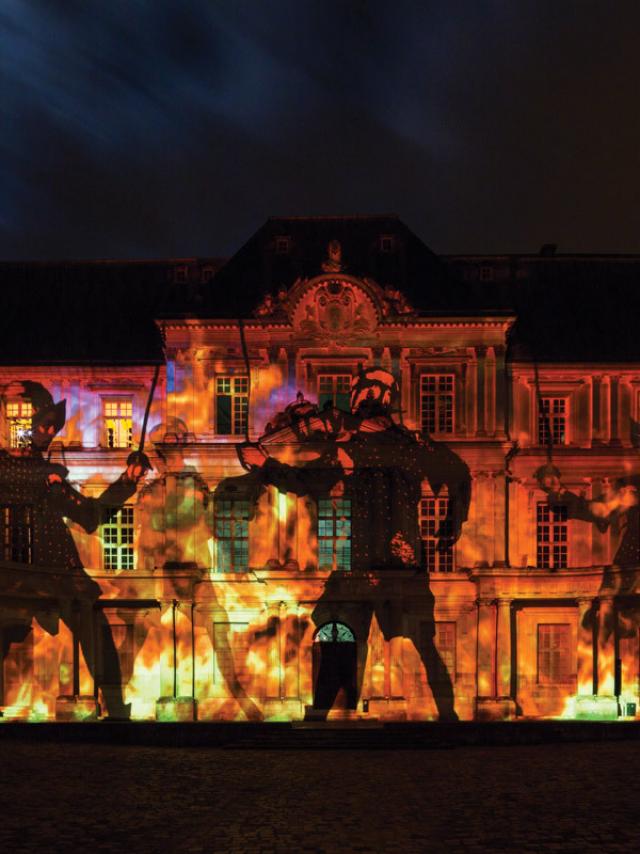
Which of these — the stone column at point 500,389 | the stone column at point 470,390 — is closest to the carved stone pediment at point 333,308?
the stone column at point 470,390

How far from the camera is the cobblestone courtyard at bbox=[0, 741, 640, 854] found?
1967cm

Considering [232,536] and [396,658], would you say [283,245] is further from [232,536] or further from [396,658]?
[396,658]

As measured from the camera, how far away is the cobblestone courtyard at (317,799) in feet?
64.5

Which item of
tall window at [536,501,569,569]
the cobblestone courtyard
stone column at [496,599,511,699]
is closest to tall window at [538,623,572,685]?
stone column at [496,599,511,699]

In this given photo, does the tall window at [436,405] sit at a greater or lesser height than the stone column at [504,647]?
greater

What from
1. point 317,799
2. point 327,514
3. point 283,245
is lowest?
point 317,799

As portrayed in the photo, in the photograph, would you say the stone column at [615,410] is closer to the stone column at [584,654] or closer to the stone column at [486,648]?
the stone column at [584,654]

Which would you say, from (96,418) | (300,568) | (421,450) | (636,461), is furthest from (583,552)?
(96,418)

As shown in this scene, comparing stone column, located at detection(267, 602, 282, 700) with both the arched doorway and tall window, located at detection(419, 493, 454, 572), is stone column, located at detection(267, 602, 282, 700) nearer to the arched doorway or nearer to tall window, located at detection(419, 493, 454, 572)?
the arched doorway

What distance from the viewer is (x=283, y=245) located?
47.7 metres

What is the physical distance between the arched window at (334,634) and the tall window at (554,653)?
6616 millimetres

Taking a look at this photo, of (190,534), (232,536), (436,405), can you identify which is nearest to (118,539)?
(190,534)

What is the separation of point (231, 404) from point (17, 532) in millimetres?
8939

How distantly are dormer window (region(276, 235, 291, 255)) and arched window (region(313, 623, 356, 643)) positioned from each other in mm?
13998
